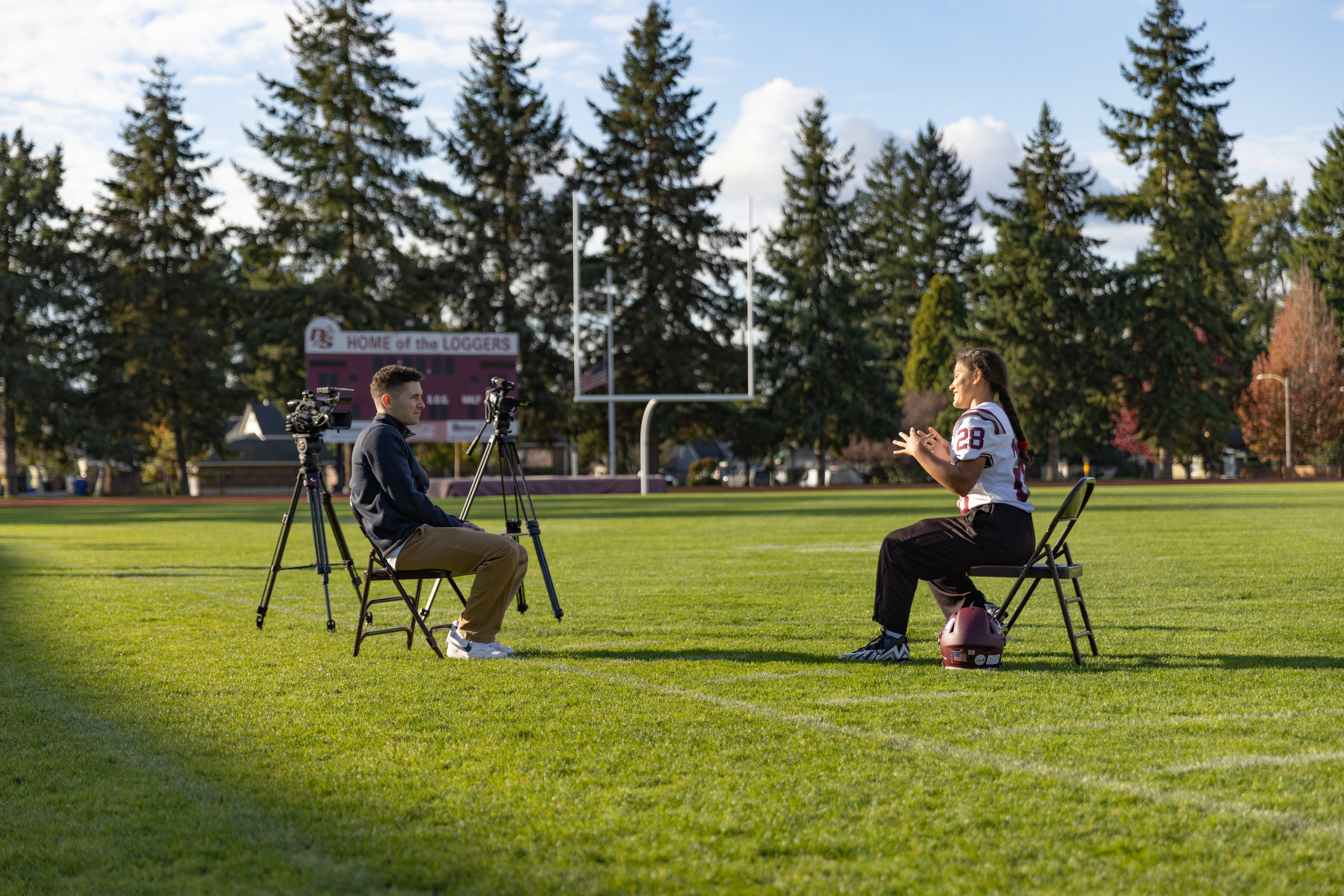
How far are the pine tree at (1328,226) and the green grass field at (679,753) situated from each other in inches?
2478

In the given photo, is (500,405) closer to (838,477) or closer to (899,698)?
(899,698)

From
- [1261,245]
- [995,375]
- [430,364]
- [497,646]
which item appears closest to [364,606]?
[497,646]

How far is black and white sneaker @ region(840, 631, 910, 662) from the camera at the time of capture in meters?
6.35

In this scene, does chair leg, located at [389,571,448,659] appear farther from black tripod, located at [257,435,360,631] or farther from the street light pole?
the street light pole

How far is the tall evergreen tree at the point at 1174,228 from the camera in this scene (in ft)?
189

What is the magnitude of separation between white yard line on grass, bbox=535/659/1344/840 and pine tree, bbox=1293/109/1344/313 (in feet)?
221

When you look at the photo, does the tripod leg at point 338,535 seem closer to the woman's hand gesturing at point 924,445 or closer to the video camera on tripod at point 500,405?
the video camera on tripod at point 500,405

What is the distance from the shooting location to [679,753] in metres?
4.45

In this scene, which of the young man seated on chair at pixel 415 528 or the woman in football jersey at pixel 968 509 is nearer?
the woman in football jersey at pixel 968 509

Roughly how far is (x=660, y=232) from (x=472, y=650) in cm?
4955

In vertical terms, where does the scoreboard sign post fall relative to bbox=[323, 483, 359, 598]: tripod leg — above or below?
above

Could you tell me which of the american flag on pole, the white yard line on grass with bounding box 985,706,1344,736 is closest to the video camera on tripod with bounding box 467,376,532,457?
the white yard line on grass with bounding box 985,706,1344,736

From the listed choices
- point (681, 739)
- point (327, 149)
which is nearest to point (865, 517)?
point (681, 739)

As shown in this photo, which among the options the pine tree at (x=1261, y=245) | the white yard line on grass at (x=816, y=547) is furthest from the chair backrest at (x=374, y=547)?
the pine tree at (x=1261, y=245)
